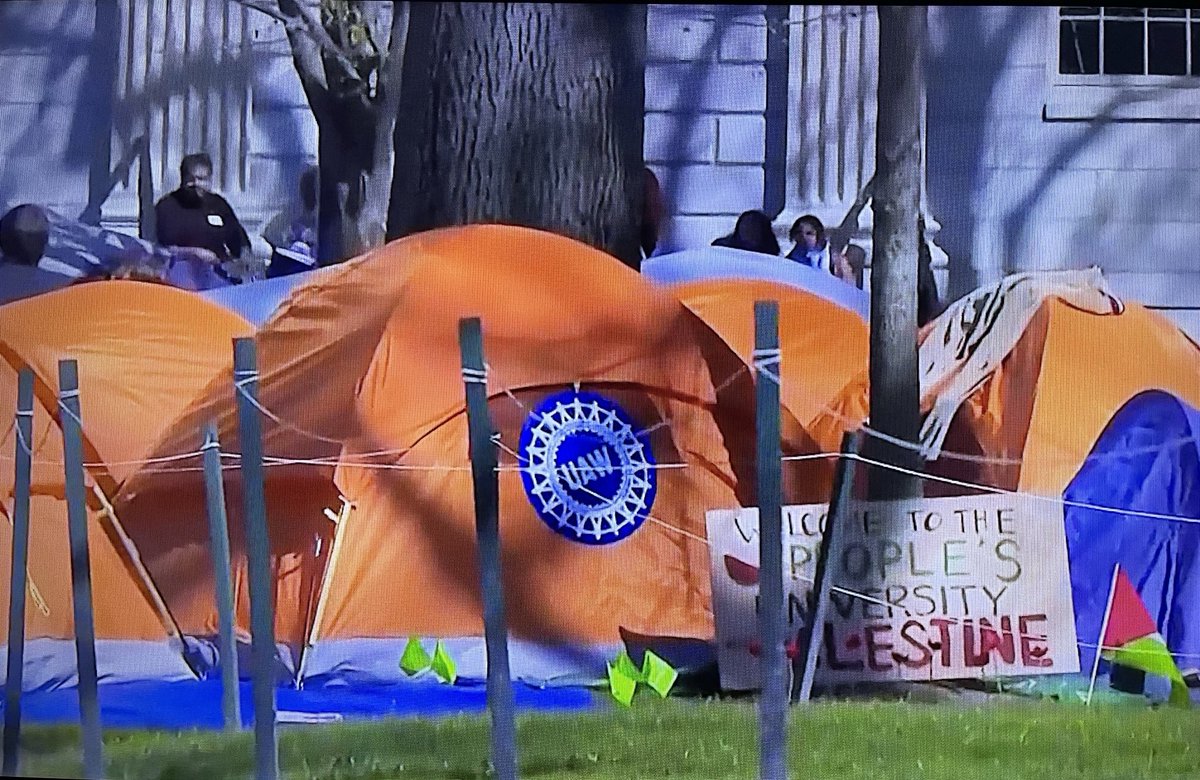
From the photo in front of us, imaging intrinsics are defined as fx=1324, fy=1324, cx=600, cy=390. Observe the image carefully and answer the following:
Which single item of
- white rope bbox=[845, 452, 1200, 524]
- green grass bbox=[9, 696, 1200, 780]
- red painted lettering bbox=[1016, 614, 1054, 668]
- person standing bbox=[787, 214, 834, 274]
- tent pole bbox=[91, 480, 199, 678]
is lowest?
green grass bbox=[9, 696, 1200, 780]

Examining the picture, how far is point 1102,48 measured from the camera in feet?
7.39

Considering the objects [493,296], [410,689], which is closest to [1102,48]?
[493,296]

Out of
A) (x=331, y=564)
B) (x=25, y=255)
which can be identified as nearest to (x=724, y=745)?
(x=331, y=564)

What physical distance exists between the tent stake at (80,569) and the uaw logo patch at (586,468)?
75cm

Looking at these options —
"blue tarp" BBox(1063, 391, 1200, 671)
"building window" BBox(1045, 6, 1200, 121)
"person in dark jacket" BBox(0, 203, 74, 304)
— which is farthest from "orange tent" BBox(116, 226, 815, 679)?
"building window" BBox(1045, 6, 1200, 121)

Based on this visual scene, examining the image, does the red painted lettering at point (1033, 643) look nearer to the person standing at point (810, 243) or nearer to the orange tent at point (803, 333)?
the orange tent at point (803, 333)

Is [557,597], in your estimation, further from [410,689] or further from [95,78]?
[95,78]

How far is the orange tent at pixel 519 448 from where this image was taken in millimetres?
2193

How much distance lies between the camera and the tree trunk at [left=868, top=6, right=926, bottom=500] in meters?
2.21

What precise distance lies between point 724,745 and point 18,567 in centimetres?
123

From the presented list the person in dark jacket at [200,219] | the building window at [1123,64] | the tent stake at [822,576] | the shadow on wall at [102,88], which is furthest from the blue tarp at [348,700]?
the building window at [1123,64]

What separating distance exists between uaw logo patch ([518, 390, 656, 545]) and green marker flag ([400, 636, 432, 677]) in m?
0.30

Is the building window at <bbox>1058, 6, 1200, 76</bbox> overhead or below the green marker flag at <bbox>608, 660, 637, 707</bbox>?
overhead

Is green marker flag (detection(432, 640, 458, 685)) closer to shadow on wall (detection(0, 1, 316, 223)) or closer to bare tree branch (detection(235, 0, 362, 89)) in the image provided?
shadow on wall (detection(0, 1, 316, 223))
